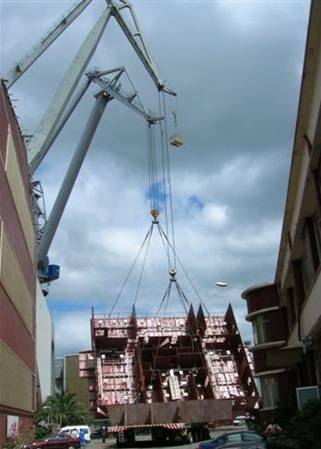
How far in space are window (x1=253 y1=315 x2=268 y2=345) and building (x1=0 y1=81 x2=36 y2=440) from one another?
12.2 meters

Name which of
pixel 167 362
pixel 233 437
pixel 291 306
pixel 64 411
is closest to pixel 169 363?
pixel 167 362

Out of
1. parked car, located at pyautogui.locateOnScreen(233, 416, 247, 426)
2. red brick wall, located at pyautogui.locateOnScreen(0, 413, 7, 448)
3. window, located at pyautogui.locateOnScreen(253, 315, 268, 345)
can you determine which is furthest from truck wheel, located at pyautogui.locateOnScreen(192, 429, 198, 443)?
red brick wall, located at pyautogui.locateOnScreen(0, 413, 7, 448)

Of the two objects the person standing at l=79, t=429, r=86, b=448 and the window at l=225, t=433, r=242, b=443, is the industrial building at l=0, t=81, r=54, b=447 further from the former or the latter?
the window at l=225, t=433, r=242, b=443

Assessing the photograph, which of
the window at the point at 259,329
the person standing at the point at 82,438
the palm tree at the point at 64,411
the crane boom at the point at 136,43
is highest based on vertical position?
the crane boom at the point at 136,43

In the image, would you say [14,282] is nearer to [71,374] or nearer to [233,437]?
A: [233,437]

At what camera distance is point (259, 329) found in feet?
108

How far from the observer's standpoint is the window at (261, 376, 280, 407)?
3141cm

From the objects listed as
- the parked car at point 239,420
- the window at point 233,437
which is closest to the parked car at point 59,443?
the parked car at point 239,420

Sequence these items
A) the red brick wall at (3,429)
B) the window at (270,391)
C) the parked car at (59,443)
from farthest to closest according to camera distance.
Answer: the parked car at (59,443)
the window at (270,391)
the red brick wall at (3,429)

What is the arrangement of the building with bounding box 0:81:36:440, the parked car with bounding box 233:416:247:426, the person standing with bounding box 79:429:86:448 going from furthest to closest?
the person standing with bounding box 79:429:86:448, the parked car with bounding box 233:416:247:426, the building with bounding box 0:81:36:440

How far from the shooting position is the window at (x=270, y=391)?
103 ft

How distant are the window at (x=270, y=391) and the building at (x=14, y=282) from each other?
1256cm

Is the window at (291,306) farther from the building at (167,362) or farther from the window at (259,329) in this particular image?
the building at (167,362)

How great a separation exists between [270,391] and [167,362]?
15578 mm
